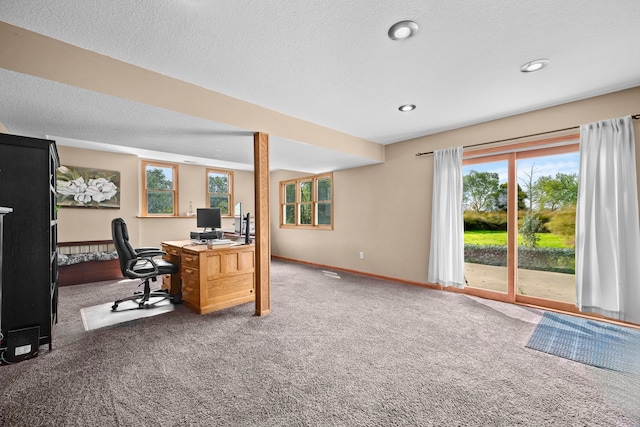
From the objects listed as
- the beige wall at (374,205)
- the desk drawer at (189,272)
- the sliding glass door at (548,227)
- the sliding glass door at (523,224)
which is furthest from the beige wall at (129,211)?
the sliding glass door at (548,227)

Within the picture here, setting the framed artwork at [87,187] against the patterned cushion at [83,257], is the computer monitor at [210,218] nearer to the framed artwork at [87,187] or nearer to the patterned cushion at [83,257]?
the patterned cushion at [83,257]

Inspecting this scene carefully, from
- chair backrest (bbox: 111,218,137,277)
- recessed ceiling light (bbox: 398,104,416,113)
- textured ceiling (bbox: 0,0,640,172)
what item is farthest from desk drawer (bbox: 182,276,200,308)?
recessed ceiling light (bbox: 398,104,416,113)

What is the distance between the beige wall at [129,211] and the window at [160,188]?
0.44ft

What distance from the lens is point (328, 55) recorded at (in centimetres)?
229

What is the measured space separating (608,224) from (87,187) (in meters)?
8.10

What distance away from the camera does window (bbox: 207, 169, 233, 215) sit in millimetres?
7328

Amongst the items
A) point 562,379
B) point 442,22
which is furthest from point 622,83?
point 562,379

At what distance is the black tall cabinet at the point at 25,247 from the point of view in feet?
7.48

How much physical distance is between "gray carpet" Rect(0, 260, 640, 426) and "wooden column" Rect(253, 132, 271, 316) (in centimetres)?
24

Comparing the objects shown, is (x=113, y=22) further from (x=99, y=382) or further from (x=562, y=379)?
(x=562, y=379)

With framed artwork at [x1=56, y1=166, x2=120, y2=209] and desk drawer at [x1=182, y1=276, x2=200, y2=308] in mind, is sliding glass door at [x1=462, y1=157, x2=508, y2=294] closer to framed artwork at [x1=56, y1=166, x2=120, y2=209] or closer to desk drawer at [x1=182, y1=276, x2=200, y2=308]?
desk drawer at [x1=182, y1=276, x2=200, y2=308]

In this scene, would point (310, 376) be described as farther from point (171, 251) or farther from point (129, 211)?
point (129, 211)

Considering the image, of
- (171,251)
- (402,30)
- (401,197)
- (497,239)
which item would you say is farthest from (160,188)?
(497,239)

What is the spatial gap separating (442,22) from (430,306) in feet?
10.5
